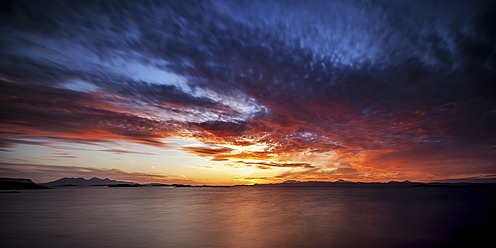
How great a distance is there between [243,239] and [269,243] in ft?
7.66

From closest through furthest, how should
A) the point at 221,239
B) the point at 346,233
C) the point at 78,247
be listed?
the point at 78,247, the point at 221,239, the point at 346,233

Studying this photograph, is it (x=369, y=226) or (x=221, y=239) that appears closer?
(x=221, y=239)

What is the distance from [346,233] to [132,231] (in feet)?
60.5

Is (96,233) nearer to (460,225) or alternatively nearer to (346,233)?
(346,233)

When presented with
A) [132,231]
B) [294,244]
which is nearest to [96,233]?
[132,231]

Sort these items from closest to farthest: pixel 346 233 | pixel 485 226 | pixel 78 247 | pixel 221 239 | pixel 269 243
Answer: pixel 78 247 → pixel 269 243 → pixel 221 239 → pixel 346 233 → pixel 485 226

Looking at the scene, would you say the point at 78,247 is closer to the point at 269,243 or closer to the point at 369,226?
the point at 269,243

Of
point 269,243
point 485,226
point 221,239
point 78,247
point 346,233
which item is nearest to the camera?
point 78,247

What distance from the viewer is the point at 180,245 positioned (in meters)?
16.2

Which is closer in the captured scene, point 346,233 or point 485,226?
point 346,233

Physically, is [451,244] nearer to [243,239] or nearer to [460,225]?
[460,225]

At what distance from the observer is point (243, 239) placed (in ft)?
58.3

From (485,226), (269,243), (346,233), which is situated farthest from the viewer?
(485,226)

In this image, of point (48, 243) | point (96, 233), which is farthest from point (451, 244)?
point (48, 243)
